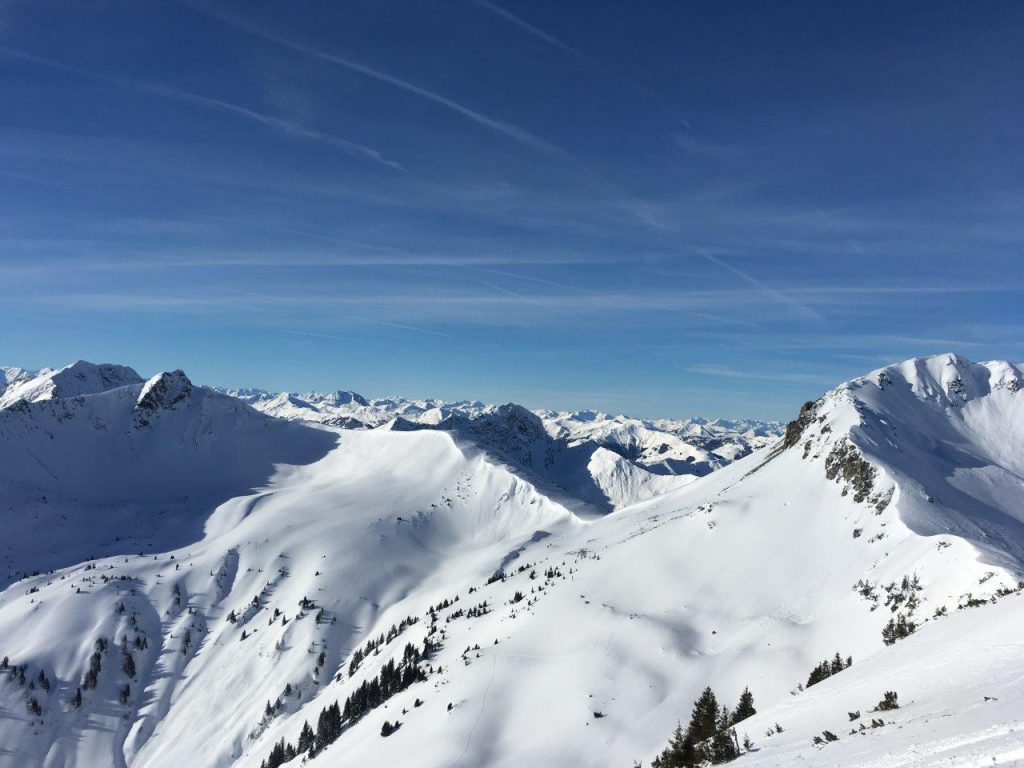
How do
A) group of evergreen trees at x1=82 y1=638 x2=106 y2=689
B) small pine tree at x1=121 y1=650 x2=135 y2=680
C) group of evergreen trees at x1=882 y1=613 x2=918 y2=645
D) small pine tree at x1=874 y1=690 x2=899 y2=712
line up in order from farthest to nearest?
small pine tree at x1=121 y1=650 x2=135 y2=680
group of evergreen trees at x1=82 y1=638 x2=106 y2=689
group of evergreen trees at x1=882 y1=613 x2=918 y2=645
small pine tree at x1=874 y1=690 x2=899 y2=712

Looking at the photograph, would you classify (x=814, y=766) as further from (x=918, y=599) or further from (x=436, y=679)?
(x=436, y=679)

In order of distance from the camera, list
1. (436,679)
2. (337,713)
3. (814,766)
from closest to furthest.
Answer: (814,766)
(436,679)
(337,713)

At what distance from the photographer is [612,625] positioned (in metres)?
82.3

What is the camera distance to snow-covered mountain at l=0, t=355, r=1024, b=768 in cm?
2430

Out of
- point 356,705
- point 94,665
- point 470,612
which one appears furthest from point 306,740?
point 94,665

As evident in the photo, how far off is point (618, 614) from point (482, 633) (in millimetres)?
23753

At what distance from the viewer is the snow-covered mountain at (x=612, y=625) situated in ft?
79.7

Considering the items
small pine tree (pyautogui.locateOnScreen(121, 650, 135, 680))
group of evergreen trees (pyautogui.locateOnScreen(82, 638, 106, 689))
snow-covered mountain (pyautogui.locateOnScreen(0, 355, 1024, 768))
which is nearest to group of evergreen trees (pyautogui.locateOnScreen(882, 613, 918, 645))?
snow-covered mountain (pyautogui.locateOnScreen(0, 355, 1024, 768))

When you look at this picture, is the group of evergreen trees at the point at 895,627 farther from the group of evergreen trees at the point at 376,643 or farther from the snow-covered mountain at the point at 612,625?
the group of evergreen trees at the point at 376,643

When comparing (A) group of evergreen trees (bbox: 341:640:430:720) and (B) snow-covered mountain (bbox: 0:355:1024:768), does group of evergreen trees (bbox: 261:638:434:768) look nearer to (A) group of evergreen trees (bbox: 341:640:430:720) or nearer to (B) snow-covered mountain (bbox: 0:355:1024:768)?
(A) group of evergreen trees (bbox: 341:640:430:720)

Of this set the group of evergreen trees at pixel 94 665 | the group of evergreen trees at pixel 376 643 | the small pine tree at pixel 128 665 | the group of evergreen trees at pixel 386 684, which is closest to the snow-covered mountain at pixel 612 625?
the group of evergreen trees at pixel 386 684

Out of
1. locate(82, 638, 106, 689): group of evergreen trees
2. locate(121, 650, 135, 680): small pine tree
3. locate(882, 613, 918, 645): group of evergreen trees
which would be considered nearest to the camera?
locate(882, 613, 918, 645): group of evergreen trees

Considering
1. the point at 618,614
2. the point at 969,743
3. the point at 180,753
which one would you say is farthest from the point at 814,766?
the point at 180,753

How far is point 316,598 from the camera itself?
164500mm
